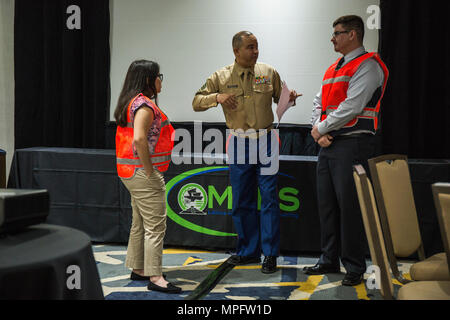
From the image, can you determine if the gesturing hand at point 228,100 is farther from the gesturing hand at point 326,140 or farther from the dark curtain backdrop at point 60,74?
the dark curtain backdrop at point 60,74

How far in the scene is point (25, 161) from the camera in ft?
12.3

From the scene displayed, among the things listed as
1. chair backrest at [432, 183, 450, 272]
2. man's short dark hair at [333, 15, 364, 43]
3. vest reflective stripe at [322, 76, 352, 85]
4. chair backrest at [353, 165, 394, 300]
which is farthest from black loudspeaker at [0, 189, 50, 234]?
man's short dark hair at [333, 15, 364, 43]

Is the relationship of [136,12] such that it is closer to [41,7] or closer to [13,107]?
[41,7]

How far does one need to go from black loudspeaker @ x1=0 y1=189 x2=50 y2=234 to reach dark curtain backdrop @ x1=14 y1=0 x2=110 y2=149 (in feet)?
10.6

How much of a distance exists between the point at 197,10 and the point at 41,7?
1705 millimetres

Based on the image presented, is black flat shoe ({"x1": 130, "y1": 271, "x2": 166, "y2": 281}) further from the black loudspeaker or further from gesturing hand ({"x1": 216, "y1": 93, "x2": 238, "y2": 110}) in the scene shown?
the black loudspeaker

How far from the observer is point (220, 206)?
3.46 meters

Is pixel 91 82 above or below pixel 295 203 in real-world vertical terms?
above

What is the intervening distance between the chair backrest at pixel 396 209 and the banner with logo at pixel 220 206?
1300mm

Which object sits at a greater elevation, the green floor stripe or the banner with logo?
the banner with logo

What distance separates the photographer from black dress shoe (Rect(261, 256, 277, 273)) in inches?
117

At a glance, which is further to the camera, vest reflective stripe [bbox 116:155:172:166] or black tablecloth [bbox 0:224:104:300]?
vest reflective stripe [bbox 116:155:172:166]
